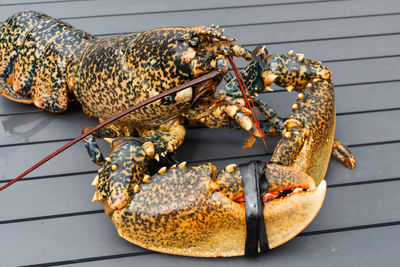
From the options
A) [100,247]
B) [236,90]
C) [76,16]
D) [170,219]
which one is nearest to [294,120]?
[236,90]

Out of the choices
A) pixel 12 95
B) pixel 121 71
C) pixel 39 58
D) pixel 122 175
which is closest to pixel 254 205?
pixel 122 175

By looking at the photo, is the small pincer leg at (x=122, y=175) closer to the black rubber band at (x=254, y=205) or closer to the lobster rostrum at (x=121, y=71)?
the lobster rostrum at (x=121, y=71)

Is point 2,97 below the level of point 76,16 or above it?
below

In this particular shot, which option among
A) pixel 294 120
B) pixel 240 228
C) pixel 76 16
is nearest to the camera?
pixel 240 228

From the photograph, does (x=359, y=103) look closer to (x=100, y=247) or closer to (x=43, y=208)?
(x=100, y=247)

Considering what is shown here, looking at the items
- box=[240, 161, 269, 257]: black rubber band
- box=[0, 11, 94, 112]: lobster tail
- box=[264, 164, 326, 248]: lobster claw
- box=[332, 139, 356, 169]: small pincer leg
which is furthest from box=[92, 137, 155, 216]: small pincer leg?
box=[332, 139, 356, 169]: small pincer leg

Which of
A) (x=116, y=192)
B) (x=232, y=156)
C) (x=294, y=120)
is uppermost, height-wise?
(x=294, y=120)
